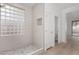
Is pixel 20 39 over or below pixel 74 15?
below

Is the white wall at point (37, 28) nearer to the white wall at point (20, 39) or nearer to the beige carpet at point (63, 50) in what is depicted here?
the white wall at point (20, 39)

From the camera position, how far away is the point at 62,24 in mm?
1670

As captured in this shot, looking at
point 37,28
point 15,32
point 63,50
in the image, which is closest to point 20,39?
point 15,32

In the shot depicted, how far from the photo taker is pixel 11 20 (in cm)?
161

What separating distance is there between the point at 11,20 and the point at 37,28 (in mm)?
404

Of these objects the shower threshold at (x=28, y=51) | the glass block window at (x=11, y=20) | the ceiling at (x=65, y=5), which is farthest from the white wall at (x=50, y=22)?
the glass block window at (x=11, y=20)

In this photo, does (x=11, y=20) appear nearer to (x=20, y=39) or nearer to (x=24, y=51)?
(x=20, y=39)

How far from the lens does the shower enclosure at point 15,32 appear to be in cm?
156

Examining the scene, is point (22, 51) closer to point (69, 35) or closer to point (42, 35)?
point (42, 35)

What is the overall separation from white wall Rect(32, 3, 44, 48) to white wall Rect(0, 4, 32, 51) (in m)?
0.06

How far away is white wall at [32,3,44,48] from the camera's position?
1648mm

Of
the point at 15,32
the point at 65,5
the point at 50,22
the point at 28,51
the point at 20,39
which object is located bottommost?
the point at 28,51

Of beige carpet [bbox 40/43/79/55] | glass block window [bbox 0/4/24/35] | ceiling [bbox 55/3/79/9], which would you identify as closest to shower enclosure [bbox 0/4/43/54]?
glass block window [bbox 0/4/24/35]
